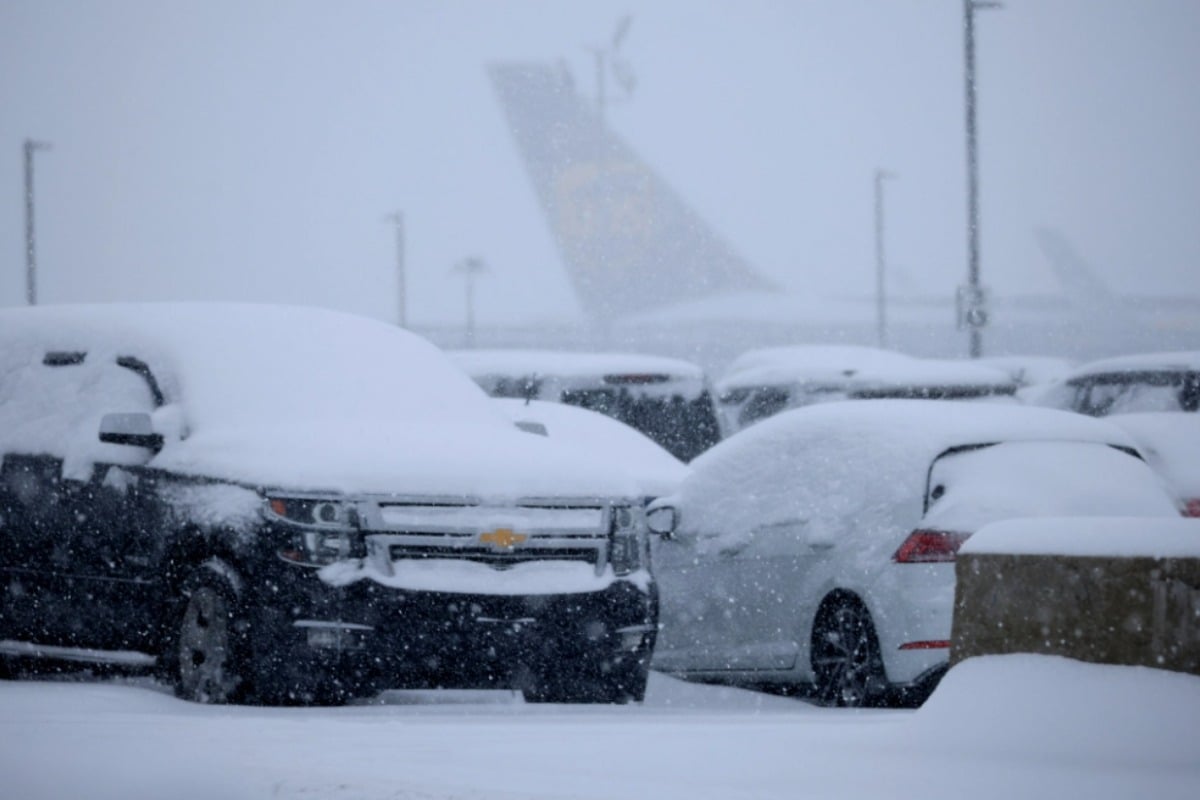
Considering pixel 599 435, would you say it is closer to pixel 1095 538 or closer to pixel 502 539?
pixel 502 539

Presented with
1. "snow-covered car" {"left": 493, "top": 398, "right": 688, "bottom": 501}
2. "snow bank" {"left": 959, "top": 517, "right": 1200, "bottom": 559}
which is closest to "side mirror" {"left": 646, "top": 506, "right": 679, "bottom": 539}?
"snow-covered car" {"left": 493, "top": 398, "right": 688, "bottom": 501}

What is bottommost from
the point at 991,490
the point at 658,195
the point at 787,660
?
the point at 787,660

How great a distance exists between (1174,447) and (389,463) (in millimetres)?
5604

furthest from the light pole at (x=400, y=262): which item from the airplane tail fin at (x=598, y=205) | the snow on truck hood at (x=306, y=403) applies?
the snow on truck hood at (x=306, y=403)

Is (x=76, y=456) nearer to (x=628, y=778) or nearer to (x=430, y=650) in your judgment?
(x=430, y=650)

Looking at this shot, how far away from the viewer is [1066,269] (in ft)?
182

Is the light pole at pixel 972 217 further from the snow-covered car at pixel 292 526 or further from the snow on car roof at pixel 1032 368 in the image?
the snow-covered car at pixel 292 526

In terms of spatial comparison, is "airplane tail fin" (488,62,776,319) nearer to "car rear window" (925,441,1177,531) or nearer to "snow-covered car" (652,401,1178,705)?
"snow-covered car" (652,401,1178,705)

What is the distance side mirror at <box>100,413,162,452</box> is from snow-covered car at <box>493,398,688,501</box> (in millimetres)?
4441

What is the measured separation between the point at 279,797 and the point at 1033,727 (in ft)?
6.47

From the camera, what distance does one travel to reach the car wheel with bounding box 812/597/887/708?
8398 mm

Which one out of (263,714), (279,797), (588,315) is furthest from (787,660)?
(588,315)

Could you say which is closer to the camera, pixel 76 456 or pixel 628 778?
pixel 628 778

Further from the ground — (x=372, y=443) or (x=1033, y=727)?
(x=372, y=443)
